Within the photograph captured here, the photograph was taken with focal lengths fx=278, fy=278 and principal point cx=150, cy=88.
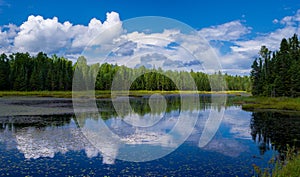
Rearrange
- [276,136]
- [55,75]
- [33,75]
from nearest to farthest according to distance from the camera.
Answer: [276,136] → [33,75] → [55,75]

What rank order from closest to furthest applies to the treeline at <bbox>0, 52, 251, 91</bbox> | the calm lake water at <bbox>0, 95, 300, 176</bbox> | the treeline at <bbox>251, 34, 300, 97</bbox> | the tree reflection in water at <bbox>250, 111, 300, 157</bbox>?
the calm lake water at <bbox>0, 95, 300, 176</bbox> < the tree reflection in water at <bbox>250, 111, 300, 157</bbox> < the treeline at <bbox>251, 34, 300, 97</bbox> < the treeline at <bbox>0, 52, 251, 91</bbox>

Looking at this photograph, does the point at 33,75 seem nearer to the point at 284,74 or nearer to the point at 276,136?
the point at 284,74

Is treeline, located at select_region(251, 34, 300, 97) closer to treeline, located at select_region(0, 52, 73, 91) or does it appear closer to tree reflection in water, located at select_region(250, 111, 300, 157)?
tree reflection in water, located at select_region(250, 111, 300, 157)

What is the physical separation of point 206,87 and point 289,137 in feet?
371

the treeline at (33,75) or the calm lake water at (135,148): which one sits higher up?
the treeline at (33,75)

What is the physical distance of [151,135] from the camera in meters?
18.6

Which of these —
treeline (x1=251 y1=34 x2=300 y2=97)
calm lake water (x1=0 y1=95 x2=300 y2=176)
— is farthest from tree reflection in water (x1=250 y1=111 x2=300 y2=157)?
treeline (x1=251 y1=34 x2=300 y2=97)

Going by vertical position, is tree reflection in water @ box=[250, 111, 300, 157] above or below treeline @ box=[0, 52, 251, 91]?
below

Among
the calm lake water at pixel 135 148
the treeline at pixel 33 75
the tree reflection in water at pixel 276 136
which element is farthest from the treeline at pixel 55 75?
the calm lake water at pixel 135 148

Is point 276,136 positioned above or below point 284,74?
below

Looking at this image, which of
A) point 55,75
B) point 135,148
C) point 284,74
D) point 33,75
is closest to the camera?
point 135,148

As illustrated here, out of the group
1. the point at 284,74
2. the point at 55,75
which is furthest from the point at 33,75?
the point at 284,74

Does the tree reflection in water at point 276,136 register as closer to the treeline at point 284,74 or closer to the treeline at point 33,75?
the treeline at point 284,74

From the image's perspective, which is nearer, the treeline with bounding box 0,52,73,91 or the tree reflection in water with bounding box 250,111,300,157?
the tree reflection in water with bounding box 250,111,300,157
